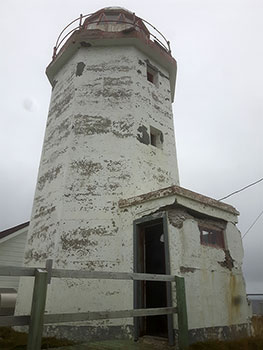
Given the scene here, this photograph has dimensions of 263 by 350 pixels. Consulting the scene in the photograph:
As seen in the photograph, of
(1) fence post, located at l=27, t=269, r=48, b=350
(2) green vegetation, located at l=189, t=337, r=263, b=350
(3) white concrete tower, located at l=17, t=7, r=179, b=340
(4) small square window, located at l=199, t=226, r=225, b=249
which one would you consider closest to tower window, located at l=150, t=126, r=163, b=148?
(3) white concrete tower, located at l=17, t=7, r=179, b=340

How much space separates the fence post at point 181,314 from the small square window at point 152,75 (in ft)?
27.0

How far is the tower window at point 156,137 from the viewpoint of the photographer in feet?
31.1

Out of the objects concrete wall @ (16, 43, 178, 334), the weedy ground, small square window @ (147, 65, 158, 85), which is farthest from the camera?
small square window @ (147, 65, 158, 85)

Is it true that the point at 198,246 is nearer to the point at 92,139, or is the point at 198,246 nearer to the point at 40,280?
the point at 40,280

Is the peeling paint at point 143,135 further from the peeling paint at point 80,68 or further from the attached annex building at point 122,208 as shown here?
the peeling paint at point 80,68

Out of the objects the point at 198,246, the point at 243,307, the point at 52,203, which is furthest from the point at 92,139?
the point at 243,307

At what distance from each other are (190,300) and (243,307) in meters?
1.72

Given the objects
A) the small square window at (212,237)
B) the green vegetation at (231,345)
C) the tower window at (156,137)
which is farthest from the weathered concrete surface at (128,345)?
the tower window at (156,137)

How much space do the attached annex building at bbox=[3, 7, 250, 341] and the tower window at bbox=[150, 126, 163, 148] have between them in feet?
0.12

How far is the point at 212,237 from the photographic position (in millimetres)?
6488

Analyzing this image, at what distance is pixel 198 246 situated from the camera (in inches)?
233

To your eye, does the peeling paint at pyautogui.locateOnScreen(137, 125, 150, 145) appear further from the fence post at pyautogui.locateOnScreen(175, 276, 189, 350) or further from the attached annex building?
the fence post at pyautogui.locateOnScreen(175, 276, 189, 350)

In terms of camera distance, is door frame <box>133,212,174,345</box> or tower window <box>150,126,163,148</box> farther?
tower window <box>150,126,163,148</box>

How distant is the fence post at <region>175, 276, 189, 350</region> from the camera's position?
4703mm
